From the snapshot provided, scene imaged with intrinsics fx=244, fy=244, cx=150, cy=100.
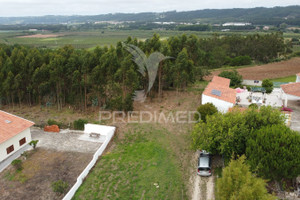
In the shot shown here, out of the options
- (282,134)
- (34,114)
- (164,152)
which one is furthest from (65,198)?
(34,114)

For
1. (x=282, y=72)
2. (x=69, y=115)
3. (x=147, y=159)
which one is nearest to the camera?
(x=147, y=159)

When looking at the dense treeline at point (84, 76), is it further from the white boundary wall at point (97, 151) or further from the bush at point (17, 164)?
the bush at point (17, 164)

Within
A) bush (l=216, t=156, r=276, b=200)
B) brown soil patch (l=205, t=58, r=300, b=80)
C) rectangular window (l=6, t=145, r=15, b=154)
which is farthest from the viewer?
brown soil patch (l=205, t=58, r=300, b=80)

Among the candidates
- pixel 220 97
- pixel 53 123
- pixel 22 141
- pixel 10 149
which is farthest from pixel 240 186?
pixel 53 123

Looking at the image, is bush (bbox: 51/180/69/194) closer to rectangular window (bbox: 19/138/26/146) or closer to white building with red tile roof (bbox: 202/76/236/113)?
rectangular window (bbox: 19/138/26/146)

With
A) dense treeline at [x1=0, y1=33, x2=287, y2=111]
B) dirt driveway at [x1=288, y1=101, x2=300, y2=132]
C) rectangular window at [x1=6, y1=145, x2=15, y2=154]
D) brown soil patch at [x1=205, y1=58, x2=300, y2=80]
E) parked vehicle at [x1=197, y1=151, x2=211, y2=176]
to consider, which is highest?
dense treeline at [x1=0, y1=33, x2=287, y2=111]

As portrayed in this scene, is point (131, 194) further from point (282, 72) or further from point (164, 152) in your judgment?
point (282, 72)

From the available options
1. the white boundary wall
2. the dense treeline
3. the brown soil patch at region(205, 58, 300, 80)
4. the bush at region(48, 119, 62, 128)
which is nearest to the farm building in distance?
the dense treeline
